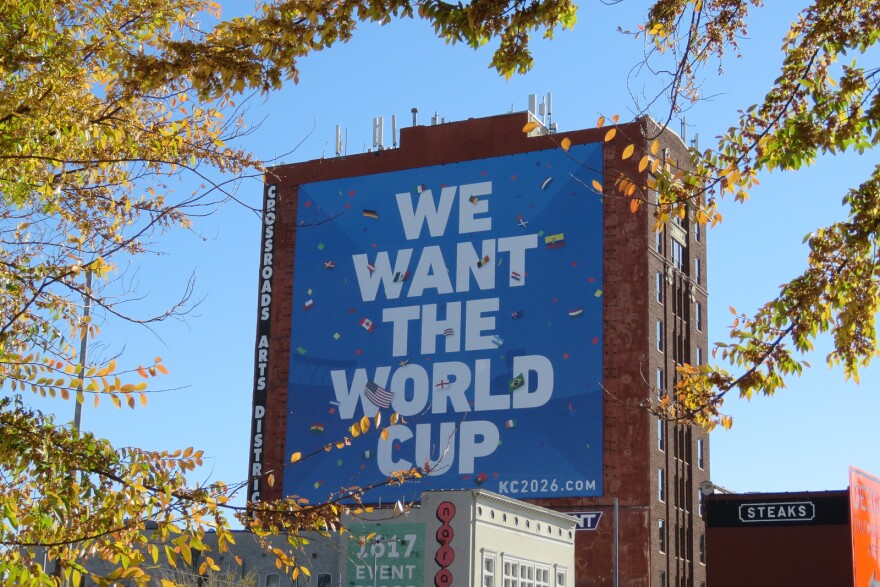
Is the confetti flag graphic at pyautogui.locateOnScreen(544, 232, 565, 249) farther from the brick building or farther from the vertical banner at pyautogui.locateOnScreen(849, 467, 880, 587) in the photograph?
the vertical banner at pyautogui.locateOnScreen(849, 467, 880, 587)

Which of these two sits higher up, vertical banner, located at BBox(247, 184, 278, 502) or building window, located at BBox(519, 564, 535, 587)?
vertical banner, located at BBox(247, 184, 278, 502)

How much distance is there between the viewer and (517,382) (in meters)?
64.0

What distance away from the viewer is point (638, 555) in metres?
60.1

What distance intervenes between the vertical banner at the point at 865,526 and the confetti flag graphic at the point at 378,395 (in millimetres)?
23501

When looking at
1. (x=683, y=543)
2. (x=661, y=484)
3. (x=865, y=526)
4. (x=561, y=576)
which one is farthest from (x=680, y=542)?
(x=561, y=576)

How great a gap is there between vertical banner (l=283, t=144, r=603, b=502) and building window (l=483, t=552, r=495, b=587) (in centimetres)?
1293

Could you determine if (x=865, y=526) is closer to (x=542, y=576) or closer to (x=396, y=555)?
(x=542, y=576)

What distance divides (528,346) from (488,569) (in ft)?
57.6

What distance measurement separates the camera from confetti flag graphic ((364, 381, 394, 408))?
67.2 meters

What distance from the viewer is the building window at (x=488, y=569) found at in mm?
48625

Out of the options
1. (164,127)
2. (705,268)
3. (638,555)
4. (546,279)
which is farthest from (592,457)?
(164,127)

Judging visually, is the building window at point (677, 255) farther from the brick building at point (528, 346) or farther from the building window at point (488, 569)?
the building window at point (488, 569)

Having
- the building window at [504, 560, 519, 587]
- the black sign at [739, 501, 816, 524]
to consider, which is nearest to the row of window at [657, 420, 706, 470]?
the black sign at [739, 501, 816, 524]

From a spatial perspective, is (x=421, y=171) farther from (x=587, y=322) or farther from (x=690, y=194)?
(x=690, y=194)
